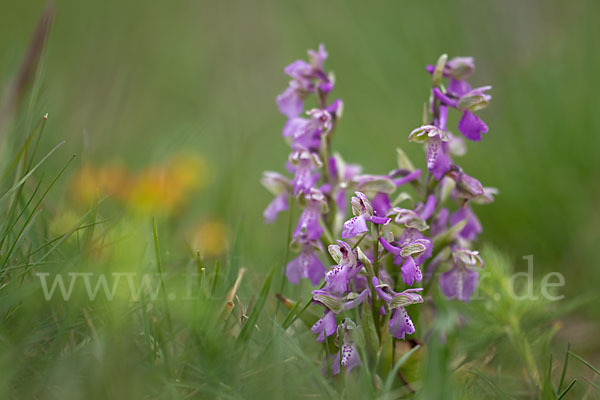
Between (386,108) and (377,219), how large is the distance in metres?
2.23

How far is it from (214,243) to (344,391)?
938 mm

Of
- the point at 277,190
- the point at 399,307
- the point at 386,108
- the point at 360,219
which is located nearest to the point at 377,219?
the point at 360,219

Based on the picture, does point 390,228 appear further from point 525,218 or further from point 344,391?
point 525,218

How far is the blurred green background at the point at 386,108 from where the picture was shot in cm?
205

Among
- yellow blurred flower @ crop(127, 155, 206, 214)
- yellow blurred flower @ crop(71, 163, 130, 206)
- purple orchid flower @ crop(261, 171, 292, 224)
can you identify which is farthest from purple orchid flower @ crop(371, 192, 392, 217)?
yellow blurred flower @ crop(71, 163, 130, 206)

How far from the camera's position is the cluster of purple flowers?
3.36 feet

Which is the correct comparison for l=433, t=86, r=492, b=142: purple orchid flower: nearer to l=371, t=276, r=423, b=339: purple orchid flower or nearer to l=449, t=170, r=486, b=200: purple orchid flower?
l=449, t=170, r=486, b=200: purple orchid flower

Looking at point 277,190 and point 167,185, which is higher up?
point 277,190

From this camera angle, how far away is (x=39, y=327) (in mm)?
1008

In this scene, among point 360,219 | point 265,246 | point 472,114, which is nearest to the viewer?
point 360,219

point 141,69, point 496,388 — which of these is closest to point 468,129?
point 496,388

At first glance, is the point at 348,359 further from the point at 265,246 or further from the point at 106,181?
the point at 106,181

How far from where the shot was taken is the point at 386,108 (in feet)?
10.3

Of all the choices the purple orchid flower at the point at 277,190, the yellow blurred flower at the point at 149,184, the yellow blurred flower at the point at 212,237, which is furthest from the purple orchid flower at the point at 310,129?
the yellow blurred flower at the point at 212,237
